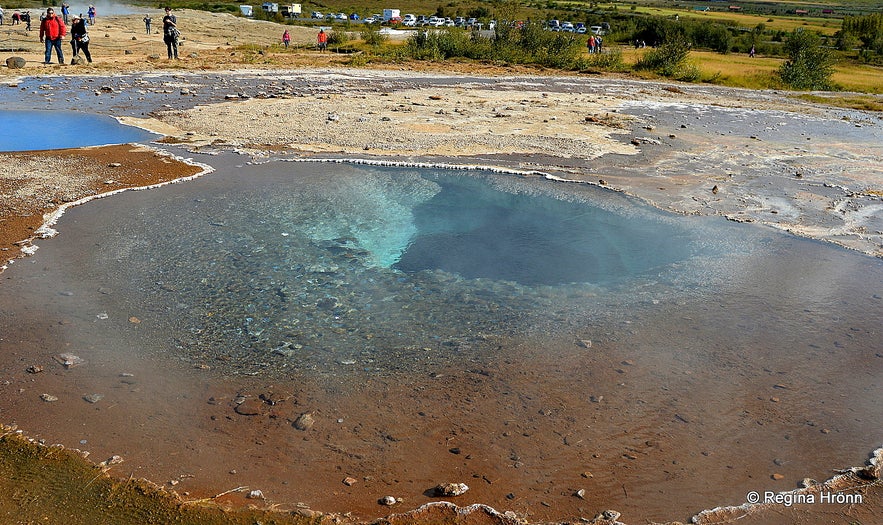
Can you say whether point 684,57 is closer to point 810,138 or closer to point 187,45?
point 810,138

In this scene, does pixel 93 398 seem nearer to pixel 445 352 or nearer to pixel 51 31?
pixel 445 352

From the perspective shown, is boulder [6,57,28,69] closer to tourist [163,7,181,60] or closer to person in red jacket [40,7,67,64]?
person in red jacket [40,7,67,64]

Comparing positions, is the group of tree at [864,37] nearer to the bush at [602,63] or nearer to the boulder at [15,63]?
the bush at [602,63]

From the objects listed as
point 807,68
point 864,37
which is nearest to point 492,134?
point 807,68

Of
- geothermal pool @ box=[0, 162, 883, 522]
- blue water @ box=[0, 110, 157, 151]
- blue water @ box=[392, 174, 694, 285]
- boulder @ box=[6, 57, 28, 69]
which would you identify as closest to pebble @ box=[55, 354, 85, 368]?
geothermal pool @ box=[0, 162, 883, 522]

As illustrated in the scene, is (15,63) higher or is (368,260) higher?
(15,63)

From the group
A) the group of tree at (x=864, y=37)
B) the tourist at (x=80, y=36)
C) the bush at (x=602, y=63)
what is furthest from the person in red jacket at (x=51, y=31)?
the group of tree at (x=864, y=37)
